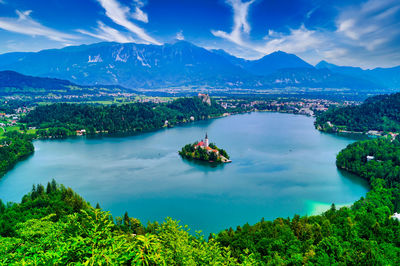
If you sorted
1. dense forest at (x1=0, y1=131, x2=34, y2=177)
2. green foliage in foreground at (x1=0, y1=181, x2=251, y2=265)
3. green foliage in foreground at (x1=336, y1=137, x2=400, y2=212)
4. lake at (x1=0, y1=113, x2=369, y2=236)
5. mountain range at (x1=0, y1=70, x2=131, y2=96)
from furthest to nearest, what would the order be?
mountain range at (x1=0, y1=70, x2=131, y2=96) < dense forest at (x1=0, y1=131, x2=34, y2=177) < green foliage in foreground at (x1=336, y1=137, x2=400, y2=212) < lake at (x1=0, y1=113, x2=369, y2=236) < green foliage in foreground at (x1=0, y1=181, x2=251, y2=265)

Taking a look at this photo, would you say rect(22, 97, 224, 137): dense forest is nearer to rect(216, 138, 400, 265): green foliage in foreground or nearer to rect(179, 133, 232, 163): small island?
rect(179, 133, 232, 163): small island

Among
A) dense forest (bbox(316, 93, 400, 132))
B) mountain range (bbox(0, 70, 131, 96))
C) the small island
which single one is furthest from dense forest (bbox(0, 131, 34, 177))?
mountain range (bbox(0, 70, 131, 96))

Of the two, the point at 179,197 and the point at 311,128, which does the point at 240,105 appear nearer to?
the point at 311,128

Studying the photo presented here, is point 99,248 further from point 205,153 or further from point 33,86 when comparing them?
point 33,86

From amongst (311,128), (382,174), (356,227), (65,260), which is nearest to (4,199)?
(65,260)

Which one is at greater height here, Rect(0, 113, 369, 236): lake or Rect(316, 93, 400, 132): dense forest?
Rect(316, 93, 400, 132): dense forest

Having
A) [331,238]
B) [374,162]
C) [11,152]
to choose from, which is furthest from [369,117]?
[11,152]
